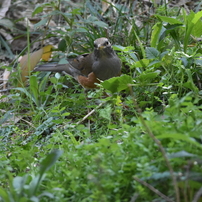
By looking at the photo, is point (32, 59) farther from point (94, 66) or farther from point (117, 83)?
point (117, 83)

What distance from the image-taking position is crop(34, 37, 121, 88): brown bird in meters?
5.47

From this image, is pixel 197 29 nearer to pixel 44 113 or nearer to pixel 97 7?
pixel 44 113

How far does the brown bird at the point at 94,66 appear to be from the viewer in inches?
216

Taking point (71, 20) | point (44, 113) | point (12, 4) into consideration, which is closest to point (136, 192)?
point (44, 113)

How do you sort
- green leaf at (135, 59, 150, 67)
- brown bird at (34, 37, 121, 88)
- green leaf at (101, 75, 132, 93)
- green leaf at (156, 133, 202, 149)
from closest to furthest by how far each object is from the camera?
1. green leaf at (156, 133, 202, 149)
2. green leaf at (101, 75, 132, 93)
3. green leaf at (135, 59, 150, 67)
4. brown bird at (34, 37, 121, 88)

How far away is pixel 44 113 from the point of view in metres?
4.81

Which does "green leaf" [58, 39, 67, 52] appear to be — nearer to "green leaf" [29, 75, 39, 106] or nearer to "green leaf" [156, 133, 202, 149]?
"green leaf" [29, 75, 39, 106]

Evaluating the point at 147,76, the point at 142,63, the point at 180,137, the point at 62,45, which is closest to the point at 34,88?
the point at 62,45

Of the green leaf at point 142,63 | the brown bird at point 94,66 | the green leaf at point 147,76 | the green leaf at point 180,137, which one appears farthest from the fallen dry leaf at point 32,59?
the green leaf at point 180,137

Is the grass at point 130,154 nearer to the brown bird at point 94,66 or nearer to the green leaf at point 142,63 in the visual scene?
the green leaf at point 142,63

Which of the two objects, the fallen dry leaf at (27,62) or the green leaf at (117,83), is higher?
the green leaf at (117,83)

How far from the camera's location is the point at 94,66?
5.70 metres

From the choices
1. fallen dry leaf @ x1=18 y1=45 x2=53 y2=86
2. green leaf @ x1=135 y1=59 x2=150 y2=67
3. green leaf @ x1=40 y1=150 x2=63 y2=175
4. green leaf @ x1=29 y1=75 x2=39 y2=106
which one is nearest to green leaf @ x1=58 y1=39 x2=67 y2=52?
fallen dry leaf @ x1=18 y1=45 x2=53 y2=86

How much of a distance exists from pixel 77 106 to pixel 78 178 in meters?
2.50
